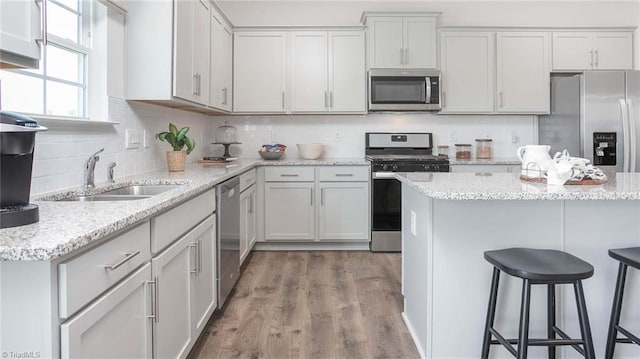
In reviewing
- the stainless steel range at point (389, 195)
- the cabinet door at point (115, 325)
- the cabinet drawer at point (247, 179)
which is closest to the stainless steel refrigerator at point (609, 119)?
the stainless steel range at point (389, 195)

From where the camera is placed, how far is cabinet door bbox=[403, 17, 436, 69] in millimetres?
4516

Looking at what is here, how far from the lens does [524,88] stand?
4.65 metres

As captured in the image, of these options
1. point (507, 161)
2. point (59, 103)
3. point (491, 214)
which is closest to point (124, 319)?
point (59, 103)

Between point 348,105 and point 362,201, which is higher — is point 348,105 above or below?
above

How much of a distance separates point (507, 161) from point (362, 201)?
153 centimetres

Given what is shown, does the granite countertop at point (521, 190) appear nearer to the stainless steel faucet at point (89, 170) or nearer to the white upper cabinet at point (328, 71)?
the stainless steel faucet at point (89, 170)

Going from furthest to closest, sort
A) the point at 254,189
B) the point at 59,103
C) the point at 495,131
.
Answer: the point at 495,131 < the point at 254,189 < the point at 59,103

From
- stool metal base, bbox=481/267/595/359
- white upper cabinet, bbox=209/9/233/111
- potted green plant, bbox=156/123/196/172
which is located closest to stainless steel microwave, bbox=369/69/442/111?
white upper cabinet, bbox=209/9/233/111

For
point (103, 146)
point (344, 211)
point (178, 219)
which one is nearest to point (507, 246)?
point (178, 219)

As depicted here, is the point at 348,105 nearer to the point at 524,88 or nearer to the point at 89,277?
the point at 524,88

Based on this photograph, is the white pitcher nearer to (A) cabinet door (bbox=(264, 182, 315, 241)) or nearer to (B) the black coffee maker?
(B) the black coffee maker

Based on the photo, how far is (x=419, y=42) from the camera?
4531 millimetres

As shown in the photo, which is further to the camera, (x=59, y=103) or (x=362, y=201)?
(x=362, y=201)

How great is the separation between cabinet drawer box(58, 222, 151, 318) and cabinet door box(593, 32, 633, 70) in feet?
16.2
